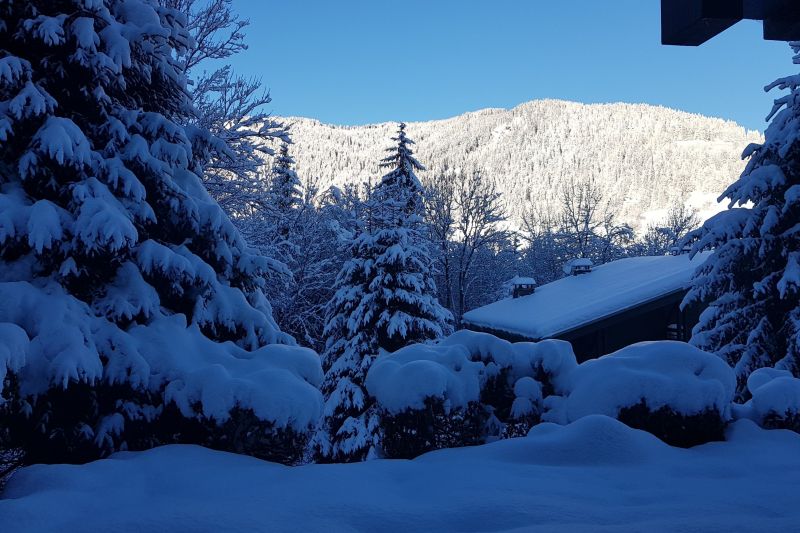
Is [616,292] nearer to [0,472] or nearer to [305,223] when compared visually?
[305,223]

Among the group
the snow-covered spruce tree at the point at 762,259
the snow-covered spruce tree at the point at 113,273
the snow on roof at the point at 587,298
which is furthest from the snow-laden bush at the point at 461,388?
the snow on roof at the point at 587,298

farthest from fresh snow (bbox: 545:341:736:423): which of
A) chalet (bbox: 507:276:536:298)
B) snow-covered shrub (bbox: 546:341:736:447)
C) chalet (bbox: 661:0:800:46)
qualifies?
chalet (bbox: 507:276:536:298)

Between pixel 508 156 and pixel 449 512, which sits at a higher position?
pixel 508 156

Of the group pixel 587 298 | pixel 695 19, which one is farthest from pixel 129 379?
pixel 587 298

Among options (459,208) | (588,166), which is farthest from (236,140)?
(588,166)

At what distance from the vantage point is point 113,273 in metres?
5.59

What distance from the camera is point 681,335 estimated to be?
18828mm

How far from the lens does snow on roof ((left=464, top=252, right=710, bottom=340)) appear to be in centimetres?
1762

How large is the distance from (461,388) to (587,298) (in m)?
15.3

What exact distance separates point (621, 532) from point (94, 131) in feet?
20.7

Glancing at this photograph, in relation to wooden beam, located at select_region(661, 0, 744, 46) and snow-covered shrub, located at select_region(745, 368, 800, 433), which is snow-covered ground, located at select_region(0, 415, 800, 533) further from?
wooden beam, located at select_region(661, 0, 744, 46)

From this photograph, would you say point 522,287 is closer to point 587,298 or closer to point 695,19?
point 587,298

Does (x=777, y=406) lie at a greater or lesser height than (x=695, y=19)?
lesser

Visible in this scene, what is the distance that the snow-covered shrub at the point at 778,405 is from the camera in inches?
226
